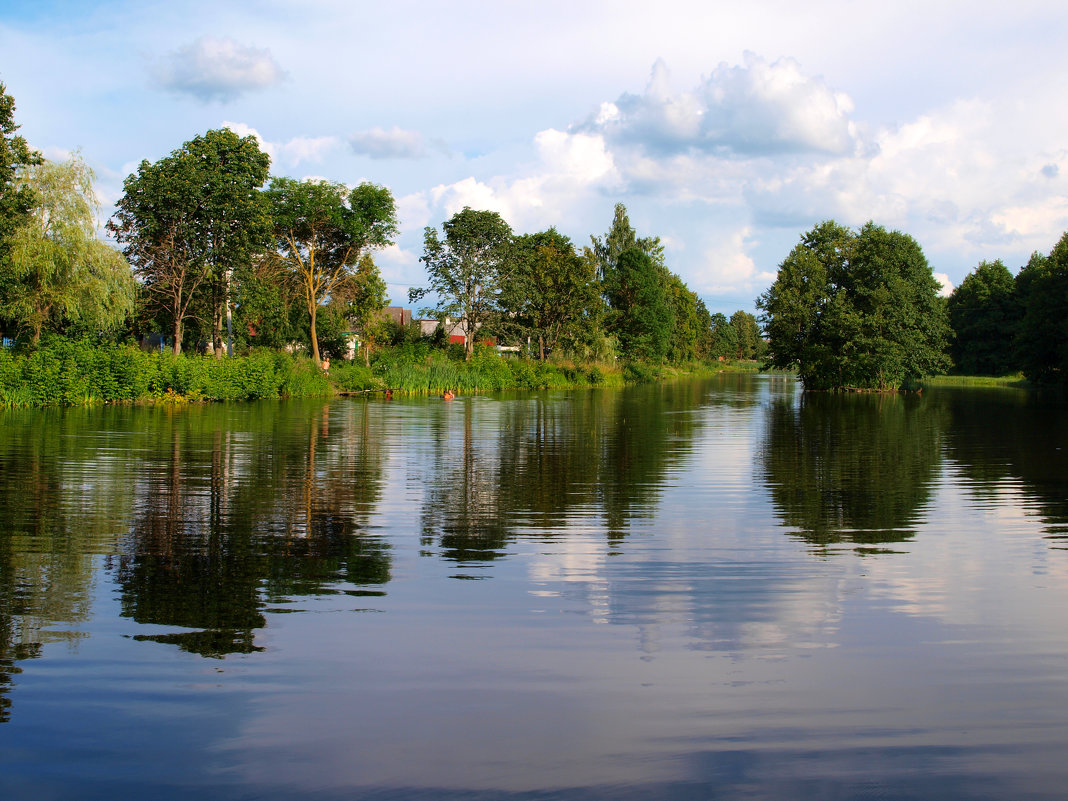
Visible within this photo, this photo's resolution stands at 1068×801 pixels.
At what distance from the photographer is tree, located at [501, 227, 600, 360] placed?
6525 centimetres

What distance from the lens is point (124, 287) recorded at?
34031 mm

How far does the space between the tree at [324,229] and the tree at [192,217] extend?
956 cm

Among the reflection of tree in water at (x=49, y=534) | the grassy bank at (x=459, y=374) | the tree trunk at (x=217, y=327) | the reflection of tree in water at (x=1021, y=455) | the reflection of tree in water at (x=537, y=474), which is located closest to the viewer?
the reflection of tree in water at (x=49, y=534)

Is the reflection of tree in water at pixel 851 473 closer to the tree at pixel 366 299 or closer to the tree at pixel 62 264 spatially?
the tree at pixel 62 264

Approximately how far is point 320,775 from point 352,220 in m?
49.1

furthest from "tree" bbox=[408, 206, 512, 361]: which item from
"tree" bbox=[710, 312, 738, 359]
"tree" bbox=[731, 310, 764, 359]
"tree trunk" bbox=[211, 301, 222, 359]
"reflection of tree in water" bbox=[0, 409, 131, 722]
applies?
"tree" bbox=[731, 310, 764, 359]

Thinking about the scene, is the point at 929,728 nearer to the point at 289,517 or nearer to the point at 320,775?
the point at 320,775

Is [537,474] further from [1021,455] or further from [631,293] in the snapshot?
[631,293]

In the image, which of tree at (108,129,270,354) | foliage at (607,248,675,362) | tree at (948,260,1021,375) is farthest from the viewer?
tree at (948,260,1021,375)

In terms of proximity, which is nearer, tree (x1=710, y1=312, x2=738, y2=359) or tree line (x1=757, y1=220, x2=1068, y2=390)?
tree line (x1=757, y1=220, x2=1068, y2=390)

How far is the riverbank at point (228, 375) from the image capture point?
3088cm

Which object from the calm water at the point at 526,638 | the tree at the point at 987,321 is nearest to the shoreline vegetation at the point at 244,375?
the calm water at the point at 526,638

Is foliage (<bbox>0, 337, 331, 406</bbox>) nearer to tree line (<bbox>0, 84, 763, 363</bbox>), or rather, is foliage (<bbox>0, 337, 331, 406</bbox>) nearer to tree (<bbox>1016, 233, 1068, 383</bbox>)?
tree line (<bbox>0, 84, 763, 363</bbox>)

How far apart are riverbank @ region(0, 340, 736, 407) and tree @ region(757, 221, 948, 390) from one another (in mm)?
16567
